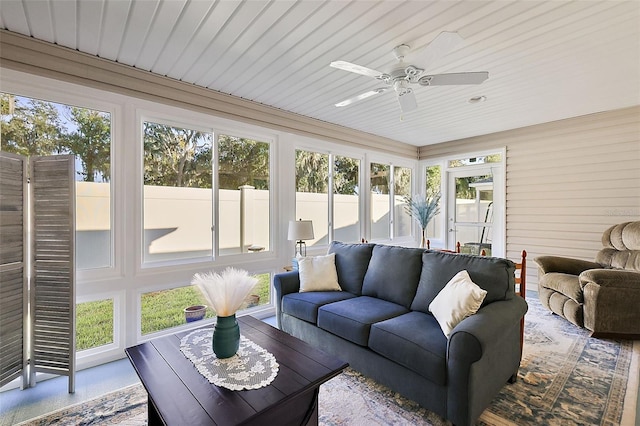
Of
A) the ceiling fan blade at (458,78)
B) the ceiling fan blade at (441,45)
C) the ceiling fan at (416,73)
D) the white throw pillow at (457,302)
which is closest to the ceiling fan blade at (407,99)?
the ceiling fan at (416,73)

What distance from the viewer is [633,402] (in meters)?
2.11

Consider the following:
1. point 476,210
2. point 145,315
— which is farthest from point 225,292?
point 476,210

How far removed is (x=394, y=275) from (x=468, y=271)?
0.68m

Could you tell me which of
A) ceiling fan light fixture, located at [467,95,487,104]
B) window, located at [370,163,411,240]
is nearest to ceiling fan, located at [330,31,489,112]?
ceiling fan light fixture, located at [467,95,487,104]

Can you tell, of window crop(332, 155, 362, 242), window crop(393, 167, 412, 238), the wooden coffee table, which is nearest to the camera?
the wooden coffee table

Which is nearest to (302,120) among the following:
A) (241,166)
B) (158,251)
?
(241,166)

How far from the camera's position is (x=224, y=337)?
167 cm

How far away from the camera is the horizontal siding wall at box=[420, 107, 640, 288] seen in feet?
13.5

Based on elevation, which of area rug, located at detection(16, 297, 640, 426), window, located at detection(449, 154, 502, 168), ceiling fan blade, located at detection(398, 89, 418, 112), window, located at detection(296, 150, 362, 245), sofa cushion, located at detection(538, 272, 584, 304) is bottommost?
area rug, located at detection(16, 297, 640, 426)

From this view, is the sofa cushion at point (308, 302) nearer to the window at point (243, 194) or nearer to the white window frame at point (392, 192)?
the window at point (243, 194)

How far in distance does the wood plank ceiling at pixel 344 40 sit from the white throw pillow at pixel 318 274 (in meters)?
2.00

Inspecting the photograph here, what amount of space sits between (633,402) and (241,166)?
166 inches

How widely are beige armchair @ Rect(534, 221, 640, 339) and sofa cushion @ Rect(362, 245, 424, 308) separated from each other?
2.06 m

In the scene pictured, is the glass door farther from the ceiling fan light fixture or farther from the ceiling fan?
the ceiling fan
